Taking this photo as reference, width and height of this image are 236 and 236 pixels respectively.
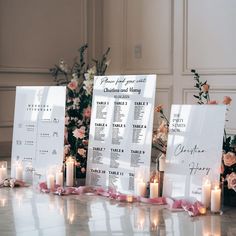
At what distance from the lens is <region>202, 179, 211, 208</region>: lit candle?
2.91 m

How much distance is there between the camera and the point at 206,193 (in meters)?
2.92

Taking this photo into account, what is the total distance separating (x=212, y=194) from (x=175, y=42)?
2.63 meters

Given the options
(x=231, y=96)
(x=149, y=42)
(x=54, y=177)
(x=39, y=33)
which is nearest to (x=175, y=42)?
(x=149, y=42)

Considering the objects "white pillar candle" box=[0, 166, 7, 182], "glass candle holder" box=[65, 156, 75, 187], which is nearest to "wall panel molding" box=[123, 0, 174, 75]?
"glass candle holder" box=[65, 156, 75, 187]

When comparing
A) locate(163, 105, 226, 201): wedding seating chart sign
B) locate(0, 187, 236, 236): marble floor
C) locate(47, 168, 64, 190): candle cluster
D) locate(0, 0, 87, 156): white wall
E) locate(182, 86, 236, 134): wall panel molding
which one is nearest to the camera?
locate(0, 187, 236, 236): marble floor

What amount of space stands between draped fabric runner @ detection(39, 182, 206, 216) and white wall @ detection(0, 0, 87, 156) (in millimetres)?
2035

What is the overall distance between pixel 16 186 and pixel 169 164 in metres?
1.15

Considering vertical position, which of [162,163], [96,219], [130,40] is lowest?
[96,219]

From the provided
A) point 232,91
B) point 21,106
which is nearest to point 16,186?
point 21,106

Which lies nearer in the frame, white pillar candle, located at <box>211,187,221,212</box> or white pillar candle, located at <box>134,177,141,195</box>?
white pillar candle, located at <box>211,187,221,212</box>

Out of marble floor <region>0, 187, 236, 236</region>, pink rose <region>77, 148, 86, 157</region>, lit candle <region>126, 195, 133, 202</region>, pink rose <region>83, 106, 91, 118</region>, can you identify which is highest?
pink rose <region>83, 106, 91, 118</region>

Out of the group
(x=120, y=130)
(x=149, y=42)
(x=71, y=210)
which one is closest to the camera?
(x=71, y=210)

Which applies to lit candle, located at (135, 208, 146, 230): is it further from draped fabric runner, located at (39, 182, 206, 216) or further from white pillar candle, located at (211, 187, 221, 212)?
white pillar candle, located at (211, 187, 221, 212)

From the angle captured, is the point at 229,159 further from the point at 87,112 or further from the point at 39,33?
the point at 39,33
